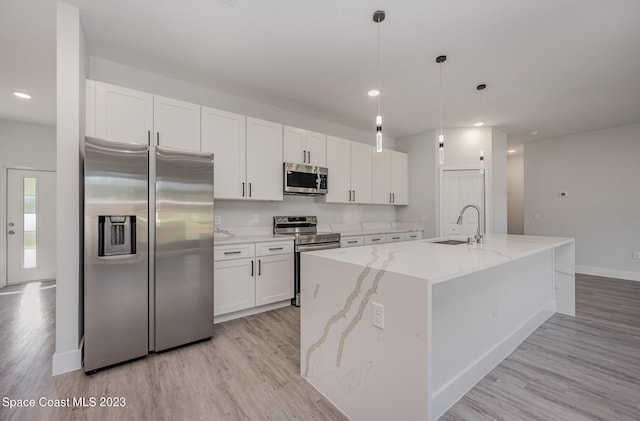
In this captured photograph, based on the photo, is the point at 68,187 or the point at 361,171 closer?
the point at 68,187

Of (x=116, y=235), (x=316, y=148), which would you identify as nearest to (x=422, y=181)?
(x=316, y=148)

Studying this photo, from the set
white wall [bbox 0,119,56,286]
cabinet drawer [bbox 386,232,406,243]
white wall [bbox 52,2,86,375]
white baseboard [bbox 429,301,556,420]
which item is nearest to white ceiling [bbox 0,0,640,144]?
white wall [bbox 52,2,86,375]

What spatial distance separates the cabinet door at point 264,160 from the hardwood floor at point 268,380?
1.58m

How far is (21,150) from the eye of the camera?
14.9 ft

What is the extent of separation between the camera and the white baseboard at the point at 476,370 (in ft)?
5.30

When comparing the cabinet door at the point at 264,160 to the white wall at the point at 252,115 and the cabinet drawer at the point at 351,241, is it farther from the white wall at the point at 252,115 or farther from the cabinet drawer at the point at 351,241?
the cabinet drawer at the point at 351,241

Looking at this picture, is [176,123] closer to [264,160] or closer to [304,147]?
[264,160]

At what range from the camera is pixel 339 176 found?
4.34 metres

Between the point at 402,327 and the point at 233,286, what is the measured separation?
6.93 ft

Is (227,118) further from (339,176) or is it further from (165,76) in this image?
(339,176)

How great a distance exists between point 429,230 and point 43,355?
17.4ft

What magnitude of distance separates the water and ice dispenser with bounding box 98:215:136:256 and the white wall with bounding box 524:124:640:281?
714cm

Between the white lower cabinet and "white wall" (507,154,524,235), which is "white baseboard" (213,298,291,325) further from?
"white wall" (507,154,524,235)

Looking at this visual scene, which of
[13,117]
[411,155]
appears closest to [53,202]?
[13,117]
